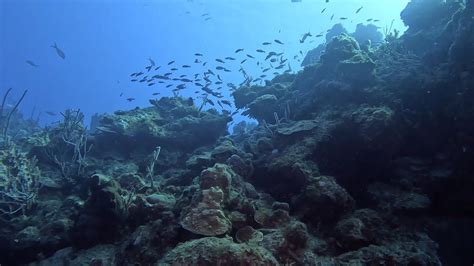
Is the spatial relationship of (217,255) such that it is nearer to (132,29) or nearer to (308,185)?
(308,185)

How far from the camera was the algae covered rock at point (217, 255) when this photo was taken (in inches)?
164

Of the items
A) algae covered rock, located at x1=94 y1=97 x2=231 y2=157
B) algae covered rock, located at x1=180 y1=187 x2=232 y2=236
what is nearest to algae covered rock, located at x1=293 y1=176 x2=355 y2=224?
algae covered rock, located at x1=180 y1=187 x2=232 y2=236

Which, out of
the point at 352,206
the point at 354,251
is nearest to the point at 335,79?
the point at 352,206

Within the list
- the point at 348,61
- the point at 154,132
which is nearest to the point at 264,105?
the point at 348,61

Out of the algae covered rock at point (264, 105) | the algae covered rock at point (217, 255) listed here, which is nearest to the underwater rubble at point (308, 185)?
the algae covered rock at point (217, 255)

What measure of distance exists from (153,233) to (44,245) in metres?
3.16

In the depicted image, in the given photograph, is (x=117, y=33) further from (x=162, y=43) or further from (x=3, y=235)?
→ (x=3, y=235)

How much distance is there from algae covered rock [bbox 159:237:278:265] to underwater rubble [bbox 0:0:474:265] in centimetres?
2

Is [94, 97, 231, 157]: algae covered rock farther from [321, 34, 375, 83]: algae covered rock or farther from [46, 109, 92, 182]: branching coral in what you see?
[321, 34, 375, 83]: algae covered rock

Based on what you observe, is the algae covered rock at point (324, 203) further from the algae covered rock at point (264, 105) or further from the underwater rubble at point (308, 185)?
the algae covered rock at point (264, 105)

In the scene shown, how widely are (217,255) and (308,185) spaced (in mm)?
3723

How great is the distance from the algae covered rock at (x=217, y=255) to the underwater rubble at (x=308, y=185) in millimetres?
15

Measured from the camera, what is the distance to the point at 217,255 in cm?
421

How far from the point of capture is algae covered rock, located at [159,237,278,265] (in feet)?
13.7
